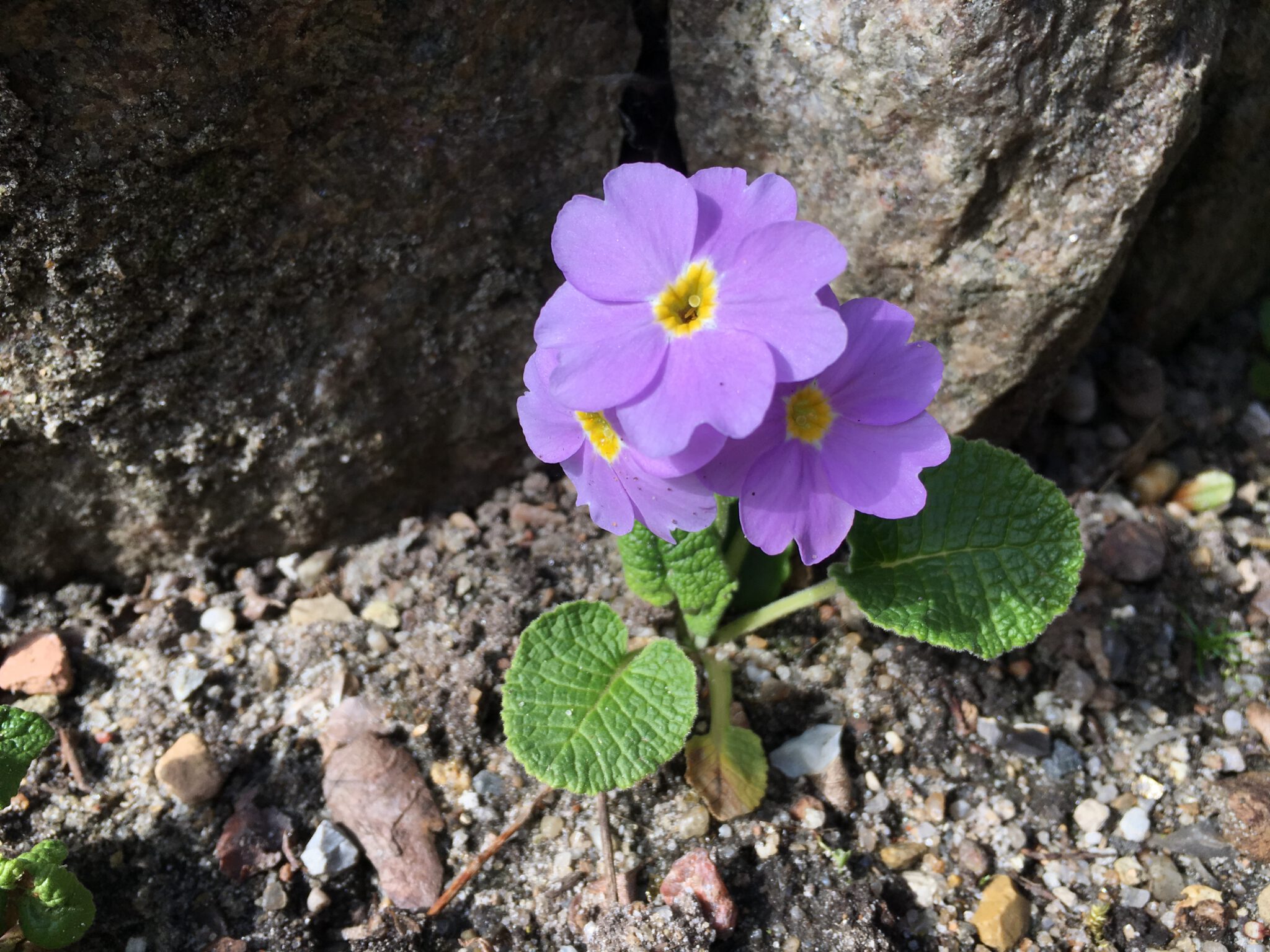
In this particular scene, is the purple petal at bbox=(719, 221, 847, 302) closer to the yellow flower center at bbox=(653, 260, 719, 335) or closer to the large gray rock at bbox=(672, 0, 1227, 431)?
the yellow flower center at bbox=(653, 260, 719, 335)

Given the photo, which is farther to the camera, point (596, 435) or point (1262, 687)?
point (1262, 687)

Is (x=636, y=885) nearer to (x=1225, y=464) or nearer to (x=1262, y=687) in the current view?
(x=1262, y=687)

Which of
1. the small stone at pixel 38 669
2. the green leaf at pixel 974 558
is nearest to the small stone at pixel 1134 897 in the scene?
the green leaf at pixel 974 558

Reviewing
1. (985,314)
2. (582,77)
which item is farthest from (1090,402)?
(582,77)

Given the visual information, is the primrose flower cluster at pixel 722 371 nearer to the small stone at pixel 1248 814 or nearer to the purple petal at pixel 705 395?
the purple petal at pixel 705 395

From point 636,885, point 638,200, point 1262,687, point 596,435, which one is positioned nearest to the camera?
point 638,200

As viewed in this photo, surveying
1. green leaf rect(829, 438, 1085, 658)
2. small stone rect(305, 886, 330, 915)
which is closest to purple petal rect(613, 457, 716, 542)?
green leaf rect(829, 438, 1085, 658)
